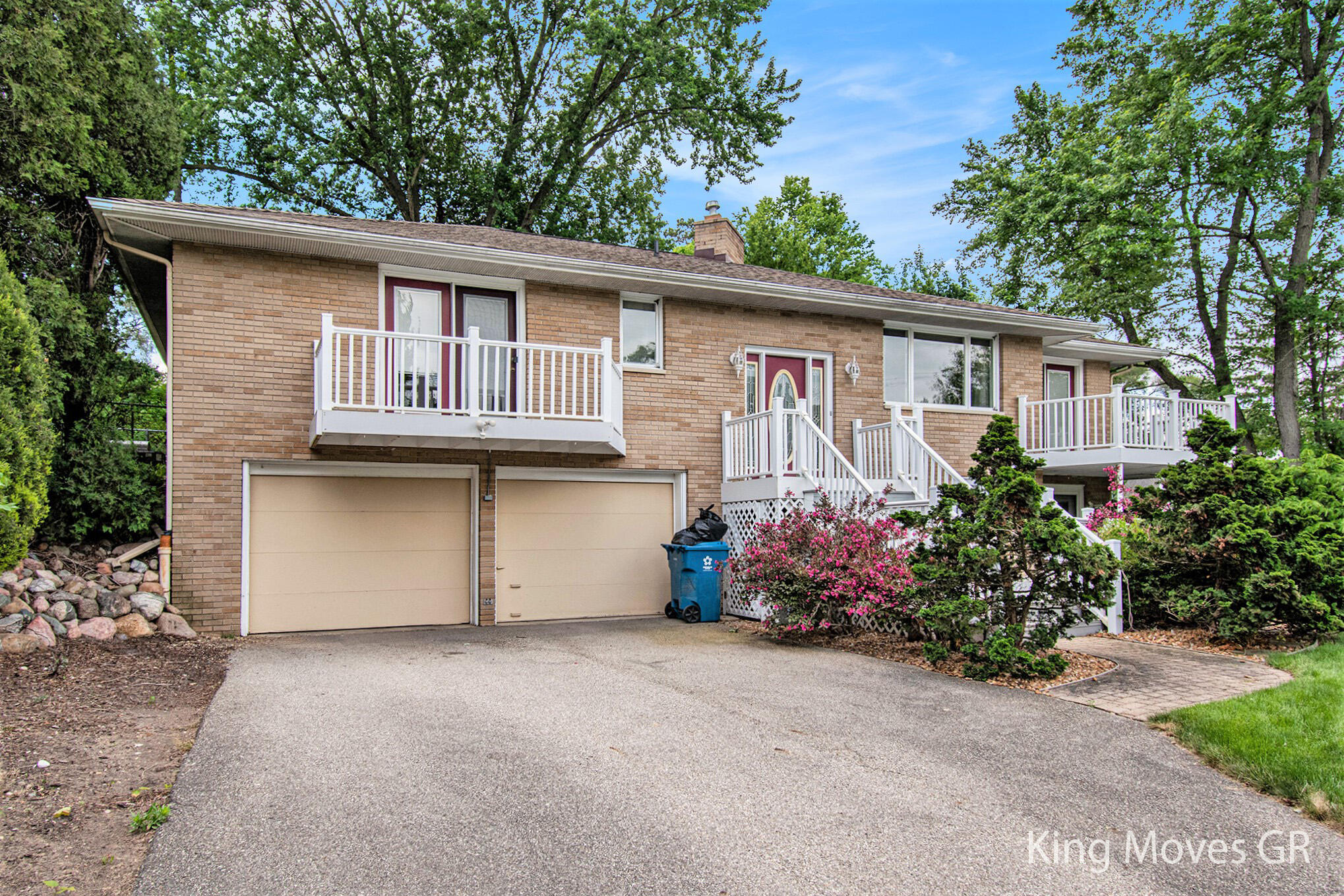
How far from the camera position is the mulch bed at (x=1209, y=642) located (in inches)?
324

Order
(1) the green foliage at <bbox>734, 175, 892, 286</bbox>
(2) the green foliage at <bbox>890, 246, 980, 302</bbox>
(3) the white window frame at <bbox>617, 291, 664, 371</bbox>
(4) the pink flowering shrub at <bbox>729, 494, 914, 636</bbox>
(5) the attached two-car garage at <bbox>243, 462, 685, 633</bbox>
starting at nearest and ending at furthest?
1. (4) the pink flowering shrub at <bbox>729, 494, 914, 636</bbox>
2. (5) the attached two-car garage at <bbox>243, 462, 685, 633</bbox>
3. (3) the white window frame at <bbox>617, 291, 664, 371</bbox>
4. (1) the green foliage at <bbox>734, 175, 892, 286</bbox>
5. (2) the green foliage at <bbox>890, 246, 980, 302</bbox>

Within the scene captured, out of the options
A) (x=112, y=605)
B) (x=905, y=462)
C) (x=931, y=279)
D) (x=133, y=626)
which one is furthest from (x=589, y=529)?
(x=931, y=279)

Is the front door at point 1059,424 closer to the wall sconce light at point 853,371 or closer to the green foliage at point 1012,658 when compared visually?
the wall sconce light at point 853,371

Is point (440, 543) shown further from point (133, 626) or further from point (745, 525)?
point (745, 525)

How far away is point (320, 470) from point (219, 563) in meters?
1.51

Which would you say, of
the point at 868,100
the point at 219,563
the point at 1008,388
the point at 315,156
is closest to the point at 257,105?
the point at 315,156

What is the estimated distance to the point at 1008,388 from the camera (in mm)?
14461

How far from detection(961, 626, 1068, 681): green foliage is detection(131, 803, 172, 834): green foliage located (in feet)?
19.0

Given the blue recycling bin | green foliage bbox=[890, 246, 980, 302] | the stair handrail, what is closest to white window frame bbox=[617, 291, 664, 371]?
the blue recycling bin

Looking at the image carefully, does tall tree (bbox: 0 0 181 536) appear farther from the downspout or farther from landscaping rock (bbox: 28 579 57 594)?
landscaping rock (bbox: 28 579 57 594)

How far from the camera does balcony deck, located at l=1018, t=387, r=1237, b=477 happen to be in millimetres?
14000

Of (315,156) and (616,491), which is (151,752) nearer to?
(616,491)

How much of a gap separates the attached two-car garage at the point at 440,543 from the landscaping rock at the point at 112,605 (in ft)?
4.15

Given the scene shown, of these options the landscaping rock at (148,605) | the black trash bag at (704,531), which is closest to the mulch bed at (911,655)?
the black trash bag at (704,531)
